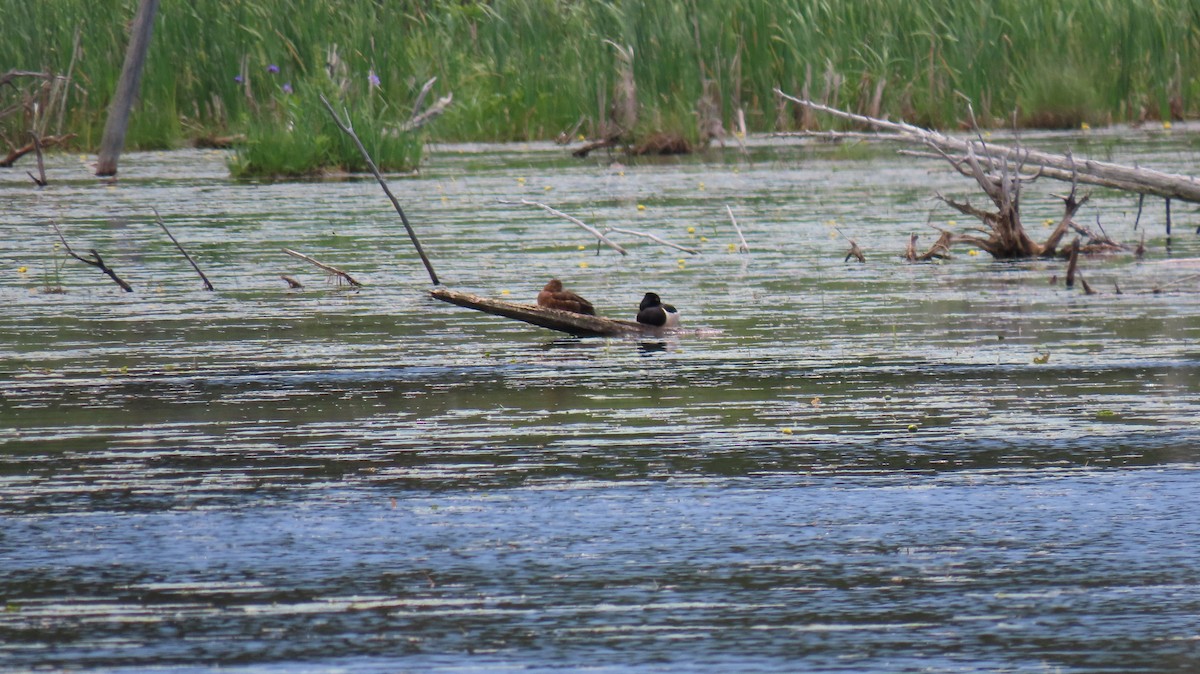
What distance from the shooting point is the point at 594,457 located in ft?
21.2

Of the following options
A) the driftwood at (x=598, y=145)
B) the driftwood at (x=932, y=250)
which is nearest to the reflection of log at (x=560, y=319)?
the driftwood at (x=932, y=250)

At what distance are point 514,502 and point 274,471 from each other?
89 centimetres

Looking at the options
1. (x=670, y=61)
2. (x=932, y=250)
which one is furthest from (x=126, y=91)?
(x=932, y=250)

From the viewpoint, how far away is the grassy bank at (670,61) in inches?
934

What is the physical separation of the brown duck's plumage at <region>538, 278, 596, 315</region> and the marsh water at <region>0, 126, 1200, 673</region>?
0.17 meters

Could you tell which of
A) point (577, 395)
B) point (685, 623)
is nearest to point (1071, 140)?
point (577, 395)

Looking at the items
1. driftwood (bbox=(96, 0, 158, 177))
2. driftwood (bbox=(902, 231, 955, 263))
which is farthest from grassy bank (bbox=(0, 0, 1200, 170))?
driftwood (bbox=(902, 231, 955, 263))

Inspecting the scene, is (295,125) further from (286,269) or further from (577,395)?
(577,395)

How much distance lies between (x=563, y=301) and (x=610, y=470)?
365 centimetres

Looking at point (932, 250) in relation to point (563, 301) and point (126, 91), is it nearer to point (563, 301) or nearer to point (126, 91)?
point (563, 301)

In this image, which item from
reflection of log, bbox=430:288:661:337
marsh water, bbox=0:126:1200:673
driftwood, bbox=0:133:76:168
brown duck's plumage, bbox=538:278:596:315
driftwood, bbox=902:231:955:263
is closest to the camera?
marsh water, bbox=0:126:1200:673

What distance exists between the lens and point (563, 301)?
985 cm

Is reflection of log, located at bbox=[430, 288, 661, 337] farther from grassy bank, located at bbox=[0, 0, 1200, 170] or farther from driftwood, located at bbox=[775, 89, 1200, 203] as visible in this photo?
grassy bank, located at bbox=[0, 0, 1200, 170]

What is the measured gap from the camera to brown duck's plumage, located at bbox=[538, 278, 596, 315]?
32.3 feet
